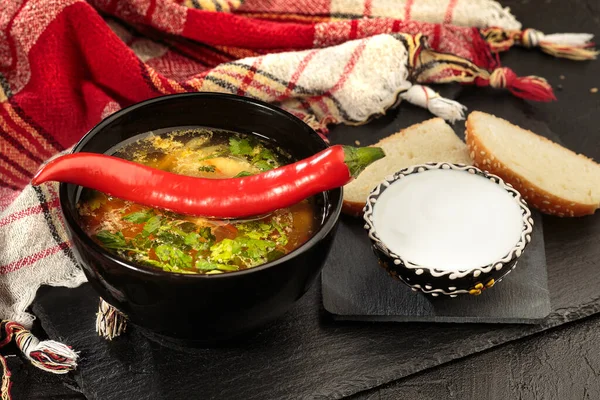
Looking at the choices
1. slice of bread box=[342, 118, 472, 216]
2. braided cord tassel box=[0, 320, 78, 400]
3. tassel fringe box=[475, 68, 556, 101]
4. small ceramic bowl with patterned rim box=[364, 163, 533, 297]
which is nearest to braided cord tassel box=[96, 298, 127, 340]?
braided cord tassel box=[0, 320, 78, 400]

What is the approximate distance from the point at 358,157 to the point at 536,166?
3.18 ft

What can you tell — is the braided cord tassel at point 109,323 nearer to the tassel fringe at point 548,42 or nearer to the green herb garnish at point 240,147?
the green herb garnish at point 240,147

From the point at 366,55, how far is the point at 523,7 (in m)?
1.16

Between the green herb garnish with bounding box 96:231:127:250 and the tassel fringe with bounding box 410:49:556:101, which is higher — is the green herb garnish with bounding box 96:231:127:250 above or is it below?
above

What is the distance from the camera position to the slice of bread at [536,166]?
2.50 meters

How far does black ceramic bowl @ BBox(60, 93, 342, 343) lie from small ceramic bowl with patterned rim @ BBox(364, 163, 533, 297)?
292 millimetres

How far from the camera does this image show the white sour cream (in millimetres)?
2104

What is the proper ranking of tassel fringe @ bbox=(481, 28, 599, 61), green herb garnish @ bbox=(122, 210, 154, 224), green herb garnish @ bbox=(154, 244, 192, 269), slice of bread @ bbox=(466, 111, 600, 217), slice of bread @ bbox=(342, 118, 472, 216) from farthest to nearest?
tassel fringe @ bbox=(481, 28, 599, 61) < slice of bread @ bbox=(342, 118, 472, 216) < slice of bread @ bbox=(466, 111, 600, 217) < green herb garnish @ bbox=(122, 210, 154, 224) < green herb garnish @ bbox=(154, 244, 192, 269)

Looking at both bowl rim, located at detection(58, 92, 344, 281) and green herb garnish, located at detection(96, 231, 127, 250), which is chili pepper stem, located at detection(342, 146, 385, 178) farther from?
green herb garnish, located at detection(96, 231, 127, 250)

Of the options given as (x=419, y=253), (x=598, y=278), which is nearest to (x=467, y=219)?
(x=419, y=253)

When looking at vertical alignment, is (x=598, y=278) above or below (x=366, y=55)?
below

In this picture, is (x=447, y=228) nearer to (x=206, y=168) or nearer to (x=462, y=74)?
(x=206, y=168)

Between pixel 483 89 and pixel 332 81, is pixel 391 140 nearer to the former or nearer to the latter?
pixel 332 81

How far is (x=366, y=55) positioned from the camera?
2895 millimetres
